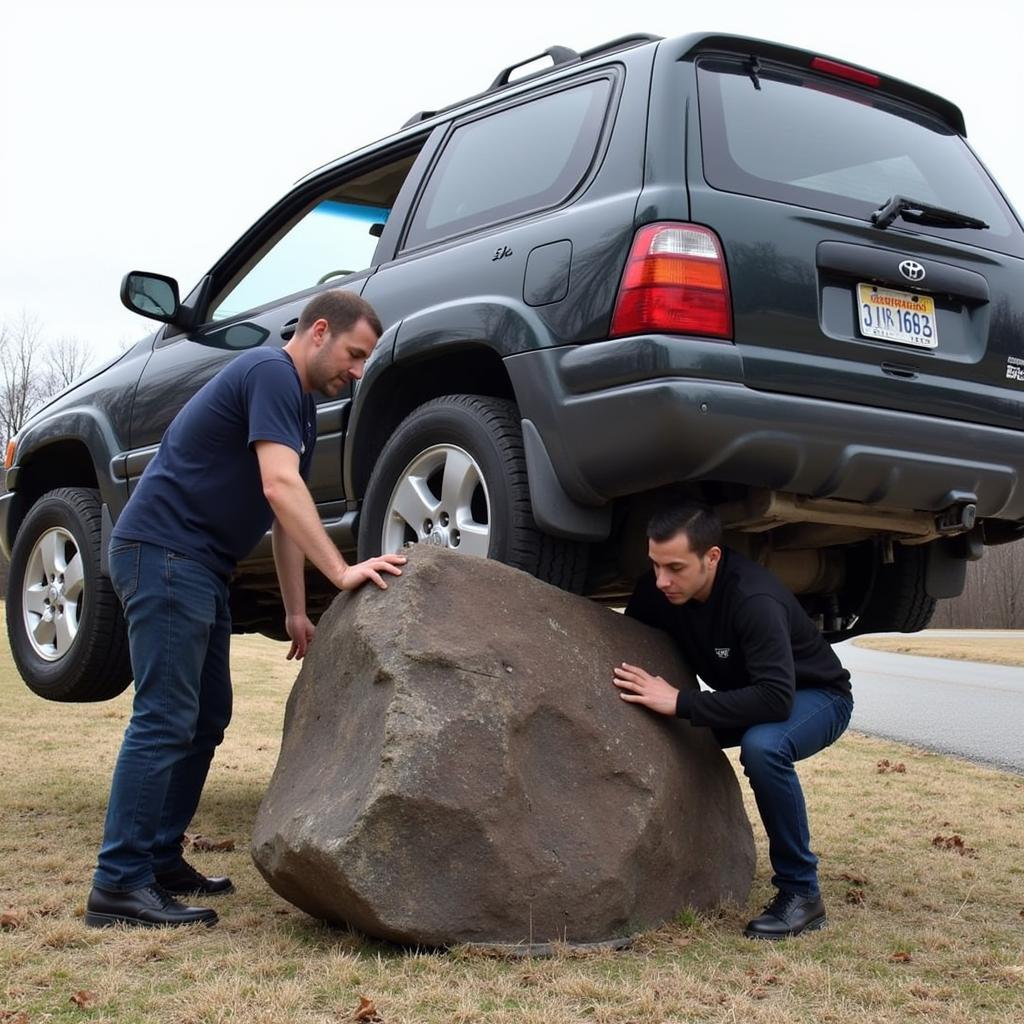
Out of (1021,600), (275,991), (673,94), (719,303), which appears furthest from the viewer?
(1021,600)

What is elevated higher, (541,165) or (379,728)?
(541,165)

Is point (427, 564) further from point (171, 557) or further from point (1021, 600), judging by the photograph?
point (1021, 600)

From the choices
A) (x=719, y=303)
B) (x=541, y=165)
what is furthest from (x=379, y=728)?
(x=541, y=165)

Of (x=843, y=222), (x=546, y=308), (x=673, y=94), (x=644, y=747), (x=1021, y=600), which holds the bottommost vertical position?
(x=1021, y=600)

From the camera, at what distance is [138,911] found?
3775 millimetres

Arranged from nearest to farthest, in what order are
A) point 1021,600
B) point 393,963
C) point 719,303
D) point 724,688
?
point 393,963, point 719,303, point 724,688, point 1021,600

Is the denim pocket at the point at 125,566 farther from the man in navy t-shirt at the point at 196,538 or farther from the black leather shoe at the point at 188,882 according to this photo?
the black leather shoe at the point at 188,882

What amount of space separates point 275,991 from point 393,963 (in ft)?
1.30

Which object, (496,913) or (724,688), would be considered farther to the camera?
(724,688)

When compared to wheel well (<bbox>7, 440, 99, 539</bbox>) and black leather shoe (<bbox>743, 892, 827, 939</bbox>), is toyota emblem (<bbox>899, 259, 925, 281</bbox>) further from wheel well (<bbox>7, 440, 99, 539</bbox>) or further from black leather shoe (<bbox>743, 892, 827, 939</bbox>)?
wheel well (<bbox>7, 440, 99, 539</bbox>)

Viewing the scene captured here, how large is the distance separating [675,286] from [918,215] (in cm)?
100

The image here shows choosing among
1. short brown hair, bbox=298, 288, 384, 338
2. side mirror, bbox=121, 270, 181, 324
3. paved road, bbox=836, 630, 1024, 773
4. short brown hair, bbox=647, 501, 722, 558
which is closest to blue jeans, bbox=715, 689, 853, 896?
short brown hair, bbox=647, 501, 722, 558

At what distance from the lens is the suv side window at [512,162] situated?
4.16 metres

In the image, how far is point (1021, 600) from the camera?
42.8 metres
